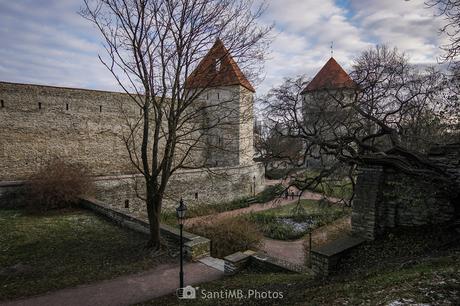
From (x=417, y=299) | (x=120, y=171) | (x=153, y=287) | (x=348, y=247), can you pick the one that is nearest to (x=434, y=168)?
(x=348, y=247)

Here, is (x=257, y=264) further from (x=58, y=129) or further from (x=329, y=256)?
(x=58, y=129)

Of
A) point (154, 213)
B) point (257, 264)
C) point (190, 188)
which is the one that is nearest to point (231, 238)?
point (257, 264)

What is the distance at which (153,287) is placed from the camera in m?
6.61

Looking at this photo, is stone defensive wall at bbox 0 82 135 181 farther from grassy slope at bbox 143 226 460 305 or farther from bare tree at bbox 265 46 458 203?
grassy slope at bbox 143 226 460 305

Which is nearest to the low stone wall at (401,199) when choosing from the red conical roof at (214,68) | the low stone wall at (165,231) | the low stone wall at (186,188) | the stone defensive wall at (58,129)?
the low stone wall at (165,231)

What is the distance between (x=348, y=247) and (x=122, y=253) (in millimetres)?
6164

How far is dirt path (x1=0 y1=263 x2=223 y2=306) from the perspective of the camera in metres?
5.89

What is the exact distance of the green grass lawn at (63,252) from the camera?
676 centimetres

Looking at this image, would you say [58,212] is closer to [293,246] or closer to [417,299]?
[293,246]

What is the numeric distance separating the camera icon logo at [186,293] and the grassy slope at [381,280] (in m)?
0.16

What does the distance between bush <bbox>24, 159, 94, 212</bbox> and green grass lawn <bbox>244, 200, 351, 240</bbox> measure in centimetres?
857

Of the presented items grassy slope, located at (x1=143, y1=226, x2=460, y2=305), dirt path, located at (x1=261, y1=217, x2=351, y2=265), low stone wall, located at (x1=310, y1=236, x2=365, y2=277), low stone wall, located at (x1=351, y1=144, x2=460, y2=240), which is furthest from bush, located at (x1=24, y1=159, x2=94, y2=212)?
low stone wall, located at (x1=351, y1=144, x2=460, y2=240)

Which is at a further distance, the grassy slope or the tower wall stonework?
the tower wall stonework

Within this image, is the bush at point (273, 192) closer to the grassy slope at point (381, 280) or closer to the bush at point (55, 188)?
the grassy slope at point (381, 280)
